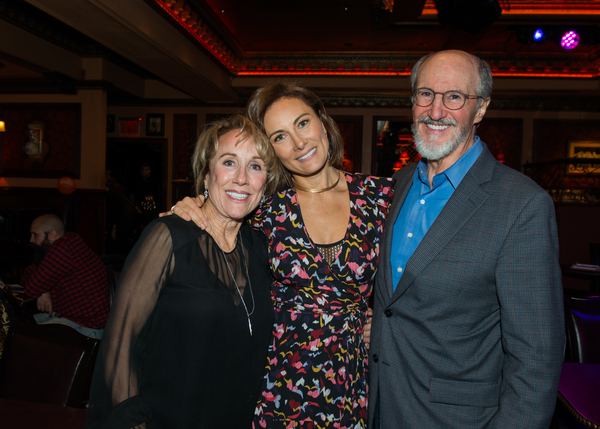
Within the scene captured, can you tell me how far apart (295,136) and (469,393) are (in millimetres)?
1127

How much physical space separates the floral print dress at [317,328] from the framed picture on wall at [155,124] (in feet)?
30.7

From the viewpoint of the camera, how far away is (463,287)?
3.76 feet

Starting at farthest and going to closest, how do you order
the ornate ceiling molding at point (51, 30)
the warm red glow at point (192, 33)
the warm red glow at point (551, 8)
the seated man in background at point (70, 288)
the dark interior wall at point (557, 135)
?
the dark interior wall at point (557, 135), the ornate ceiling molding at point (51, 30), the warm red glow at point (551, 8), the warm red glow at point (192, 33), the seated man in background at point (70, 288)

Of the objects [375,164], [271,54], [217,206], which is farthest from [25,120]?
[217,206]

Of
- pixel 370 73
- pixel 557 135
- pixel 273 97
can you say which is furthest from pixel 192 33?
pixel 557 135

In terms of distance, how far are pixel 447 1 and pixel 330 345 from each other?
460cm

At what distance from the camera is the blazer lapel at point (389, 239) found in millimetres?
1347

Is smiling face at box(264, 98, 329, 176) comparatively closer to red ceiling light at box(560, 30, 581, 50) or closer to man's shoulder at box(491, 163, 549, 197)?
man's shoulder at box(491, 163, 549, 197)

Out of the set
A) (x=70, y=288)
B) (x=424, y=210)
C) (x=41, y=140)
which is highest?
(x=41, y=140)

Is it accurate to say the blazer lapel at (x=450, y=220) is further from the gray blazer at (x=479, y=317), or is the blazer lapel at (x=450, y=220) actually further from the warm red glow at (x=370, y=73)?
the warm red glow at (x=370, y=73)

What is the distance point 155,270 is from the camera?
1.22m

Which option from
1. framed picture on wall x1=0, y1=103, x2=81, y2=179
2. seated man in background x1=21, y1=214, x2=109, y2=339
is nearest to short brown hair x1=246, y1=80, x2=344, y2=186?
seated man in background x1=21, y1=214, x2=109, y2=339

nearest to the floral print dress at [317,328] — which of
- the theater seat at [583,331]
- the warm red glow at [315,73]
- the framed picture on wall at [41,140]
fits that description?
the theater seat at [583,331]

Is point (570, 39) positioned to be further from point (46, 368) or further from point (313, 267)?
point (46, 368)
